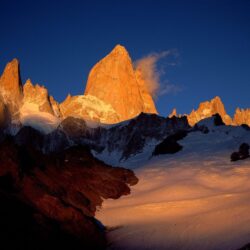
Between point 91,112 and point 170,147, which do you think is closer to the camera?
point 170,147

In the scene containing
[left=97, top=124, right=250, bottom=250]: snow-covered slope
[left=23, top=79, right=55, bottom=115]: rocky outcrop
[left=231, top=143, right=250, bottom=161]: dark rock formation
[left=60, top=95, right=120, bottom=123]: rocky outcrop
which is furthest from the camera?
[left=60, top=95, right=120, bottom=123]: rocky outcrop

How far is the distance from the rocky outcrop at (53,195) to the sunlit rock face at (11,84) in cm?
13483

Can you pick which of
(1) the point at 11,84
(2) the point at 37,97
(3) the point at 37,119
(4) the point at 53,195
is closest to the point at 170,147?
(4) the point at 53,195

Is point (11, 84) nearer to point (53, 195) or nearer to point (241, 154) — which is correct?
point (241, 154)

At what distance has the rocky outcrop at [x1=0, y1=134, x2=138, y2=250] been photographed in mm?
31578

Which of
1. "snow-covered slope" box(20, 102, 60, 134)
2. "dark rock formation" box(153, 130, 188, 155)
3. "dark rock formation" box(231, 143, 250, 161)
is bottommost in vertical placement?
"dark rock formation" box(231, 143, 250, 161)

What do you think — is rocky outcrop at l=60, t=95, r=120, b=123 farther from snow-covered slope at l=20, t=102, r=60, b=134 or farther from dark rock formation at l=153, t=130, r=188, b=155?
dark rock formation at l=153, t=130, r=188, b=155

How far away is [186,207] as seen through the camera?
40750mm

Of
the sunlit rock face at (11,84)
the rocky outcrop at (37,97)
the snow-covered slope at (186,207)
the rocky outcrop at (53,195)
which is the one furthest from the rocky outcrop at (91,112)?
the rocky outcrop at (53,195)

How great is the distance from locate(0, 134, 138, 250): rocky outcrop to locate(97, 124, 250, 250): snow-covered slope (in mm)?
1478

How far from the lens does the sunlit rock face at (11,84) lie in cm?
18400

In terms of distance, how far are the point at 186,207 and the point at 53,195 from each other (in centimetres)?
1033

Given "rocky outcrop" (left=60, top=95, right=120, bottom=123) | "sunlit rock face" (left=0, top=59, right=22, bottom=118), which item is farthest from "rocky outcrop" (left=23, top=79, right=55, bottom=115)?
"rocky outcrop" (left=60, top=95, right=120, bottom=123)

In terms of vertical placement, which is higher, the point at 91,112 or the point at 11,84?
the point at 11,84
